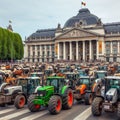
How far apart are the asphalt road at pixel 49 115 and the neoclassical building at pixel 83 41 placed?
338ft

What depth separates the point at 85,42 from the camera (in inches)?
4941

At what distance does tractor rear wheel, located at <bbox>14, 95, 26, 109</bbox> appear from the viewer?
18.6 metres

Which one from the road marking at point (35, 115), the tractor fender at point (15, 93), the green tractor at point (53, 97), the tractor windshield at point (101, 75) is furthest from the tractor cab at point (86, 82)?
the tractor windshield at point (101, 75)

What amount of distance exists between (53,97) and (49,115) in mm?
1141

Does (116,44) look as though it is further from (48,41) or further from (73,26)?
(48,41)

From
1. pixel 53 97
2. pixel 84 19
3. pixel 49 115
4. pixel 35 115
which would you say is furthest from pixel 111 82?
pixel 84 19

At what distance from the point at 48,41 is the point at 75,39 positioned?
1674cm

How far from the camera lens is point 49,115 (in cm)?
1656

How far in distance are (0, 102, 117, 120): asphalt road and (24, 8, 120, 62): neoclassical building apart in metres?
103

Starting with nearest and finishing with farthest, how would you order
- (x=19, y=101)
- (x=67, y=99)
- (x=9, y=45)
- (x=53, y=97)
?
(x=53, y=97) < (x=67, y=99) < (x=19, y=101) < (x=9, y=45)

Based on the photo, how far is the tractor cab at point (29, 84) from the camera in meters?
19.8

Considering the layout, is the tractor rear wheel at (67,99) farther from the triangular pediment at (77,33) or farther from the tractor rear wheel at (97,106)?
the triangular pediment at (77,33)

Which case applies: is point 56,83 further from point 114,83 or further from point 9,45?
point 9,45

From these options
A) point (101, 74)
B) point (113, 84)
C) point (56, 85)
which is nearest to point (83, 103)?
point (56, 85)
